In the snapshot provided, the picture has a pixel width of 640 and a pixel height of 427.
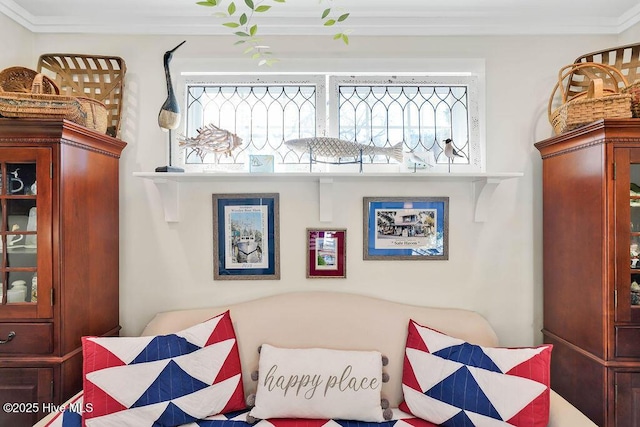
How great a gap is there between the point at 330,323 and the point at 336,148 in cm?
86

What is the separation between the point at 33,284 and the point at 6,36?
1.27 m

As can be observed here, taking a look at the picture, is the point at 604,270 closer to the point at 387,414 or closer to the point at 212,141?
the point at 387,414

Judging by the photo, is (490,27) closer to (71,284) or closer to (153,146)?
(153,146)

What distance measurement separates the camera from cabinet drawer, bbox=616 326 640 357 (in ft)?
5.42

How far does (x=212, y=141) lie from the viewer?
2.01 metres

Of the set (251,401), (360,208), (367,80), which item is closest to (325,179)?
(360,208)

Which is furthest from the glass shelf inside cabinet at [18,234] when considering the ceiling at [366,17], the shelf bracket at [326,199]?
the shelf bracket at [326,199]

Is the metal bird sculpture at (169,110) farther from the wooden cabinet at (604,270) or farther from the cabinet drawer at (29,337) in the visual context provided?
the wooden cabinet at (604,270)

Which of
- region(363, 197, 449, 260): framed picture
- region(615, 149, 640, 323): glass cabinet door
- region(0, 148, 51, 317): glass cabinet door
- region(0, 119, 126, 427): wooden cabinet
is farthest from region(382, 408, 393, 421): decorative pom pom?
region(0, 148, 51, 317): glass cabinet door

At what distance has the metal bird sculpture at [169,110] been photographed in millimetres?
1957

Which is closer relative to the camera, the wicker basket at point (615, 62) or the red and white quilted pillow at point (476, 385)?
the red and white quilted pillow at point (476, 385)

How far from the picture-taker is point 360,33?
2150 millimetres

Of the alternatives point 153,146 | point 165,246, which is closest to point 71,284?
point 165,246

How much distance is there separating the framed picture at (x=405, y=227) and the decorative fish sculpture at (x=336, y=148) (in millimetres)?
249
